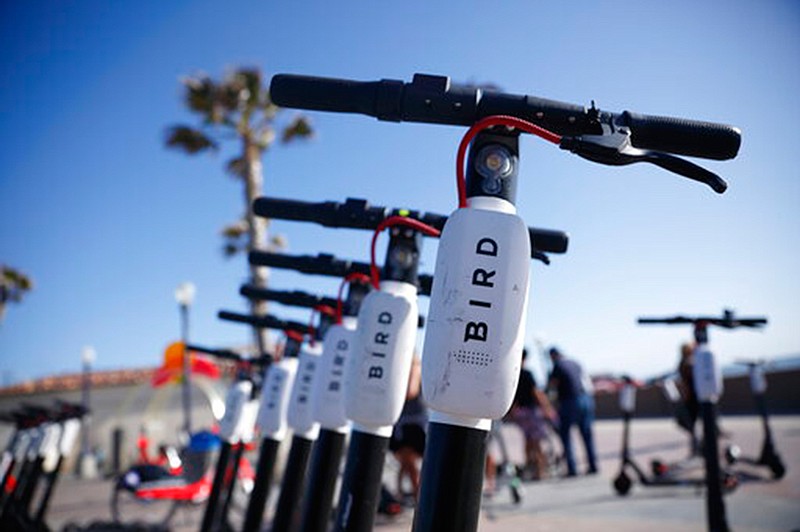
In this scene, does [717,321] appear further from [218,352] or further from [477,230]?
[218,352]

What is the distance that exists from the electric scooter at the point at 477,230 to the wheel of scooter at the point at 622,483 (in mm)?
5746

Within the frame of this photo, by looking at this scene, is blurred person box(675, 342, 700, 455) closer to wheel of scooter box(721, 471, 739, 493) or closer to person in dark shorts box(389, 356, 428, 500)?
wheel of scooter box(721, 471, 739, 493)

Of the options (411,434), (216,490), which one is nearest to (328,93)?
(216,490)

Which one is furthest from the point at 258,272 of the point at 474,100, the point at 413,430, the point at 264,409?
the point at 474,100

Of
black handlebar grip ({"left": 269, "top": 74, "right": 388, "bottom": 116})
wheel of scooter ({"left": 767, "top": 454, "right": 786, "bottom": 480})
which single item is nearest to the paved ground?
wheel of scooter ({"left": 767, "top": 454, "right": 786, "bottom": 480})

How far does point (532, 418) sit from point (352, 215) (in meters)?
7.01

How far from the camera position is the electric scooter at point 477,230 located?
107 centimetres

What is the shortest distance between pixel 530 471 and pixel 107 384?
82.3 feet

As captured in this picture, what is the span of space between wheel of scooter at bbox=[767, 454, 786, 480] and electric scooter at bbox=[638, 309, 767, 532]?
333cm

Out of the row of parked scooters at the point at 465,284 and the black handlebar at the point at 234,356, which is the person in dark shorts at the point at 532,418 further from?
the row of parked scooters at the point at 465,284

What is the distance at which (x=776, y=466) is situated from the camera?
6.27m

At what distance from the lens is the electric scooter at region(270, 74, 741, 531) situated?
107 centimetres

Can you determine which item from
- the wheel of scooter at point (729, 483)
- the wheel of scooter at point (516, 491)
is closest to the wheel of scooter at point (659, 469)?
the wheel of scooter at point (729, 483)

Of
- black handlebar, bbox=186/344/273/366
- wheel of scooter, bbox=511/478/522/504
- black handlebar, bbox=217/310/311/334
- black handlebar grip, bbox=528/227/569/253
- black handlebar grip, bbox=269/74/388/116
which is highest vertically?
black handlebar grip, bbox=269/74/388/116
